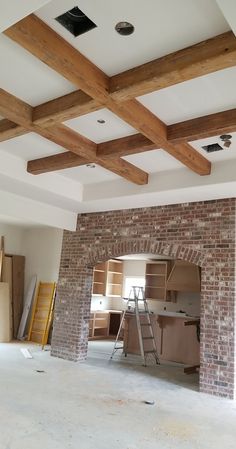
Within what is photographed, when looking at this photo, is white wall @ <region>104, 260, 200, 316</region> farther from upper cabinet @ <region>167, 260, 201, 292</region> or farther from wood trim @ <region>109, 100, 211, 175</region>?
wood trim @ <region>109, 100, 211, 175</region>

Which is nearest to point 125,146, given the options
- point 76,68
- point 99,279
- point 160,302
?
point 76,68

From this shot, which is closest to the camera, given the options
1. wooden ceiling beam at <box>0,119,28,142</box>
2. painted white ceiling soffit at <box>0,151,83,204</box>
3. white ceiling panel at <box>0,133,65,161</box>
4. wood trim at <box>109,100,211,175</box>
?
wood trim at <box>109,100,211,175</box>

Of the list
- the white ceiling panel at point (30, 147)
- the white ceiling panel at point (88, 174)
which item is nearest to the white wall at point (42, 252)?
the white ceiling panel at point (88, 174)

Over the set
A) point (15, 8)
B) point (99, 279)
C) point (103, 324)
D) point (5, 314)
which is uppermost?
point (15, 8)

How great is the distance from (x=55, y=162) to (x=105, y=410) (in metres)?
3.21

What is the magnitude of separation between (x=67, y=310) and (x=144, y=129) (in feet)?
14.4

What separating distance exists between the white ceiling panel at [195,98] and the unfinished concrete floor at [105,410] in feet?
10.6

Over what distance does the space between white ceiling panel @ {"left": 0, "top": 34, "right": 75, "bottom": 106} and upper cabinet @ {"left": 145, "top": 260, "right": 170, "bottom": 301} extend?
676cm

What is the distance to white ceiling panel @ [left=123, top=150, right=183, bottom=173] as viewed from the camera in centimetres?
482

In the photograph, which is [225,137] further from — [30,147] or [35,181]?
[35,181]

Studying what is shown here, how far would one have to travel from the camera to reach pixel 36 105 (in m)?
3.84

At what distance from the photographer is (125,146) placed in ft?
14.5

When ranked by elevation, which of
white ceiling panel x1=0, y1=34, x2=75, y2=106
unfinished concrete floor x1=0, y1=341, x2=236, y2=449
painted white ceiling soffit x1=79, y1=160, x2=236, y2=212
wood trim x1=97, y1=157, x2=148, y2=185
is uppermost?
white ceiling panel x1=0, y1=34, x2=75, y2=106

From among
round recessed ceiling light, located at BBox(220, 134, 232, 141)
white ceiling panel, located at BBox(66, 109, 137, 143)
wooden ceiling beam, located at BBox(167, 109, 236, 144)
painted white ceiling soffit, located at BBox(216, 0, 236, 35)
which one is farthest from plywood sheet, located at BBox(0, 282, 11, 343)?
painted white ceiling soffit, located at BBox(216, 0, 236, 35)
